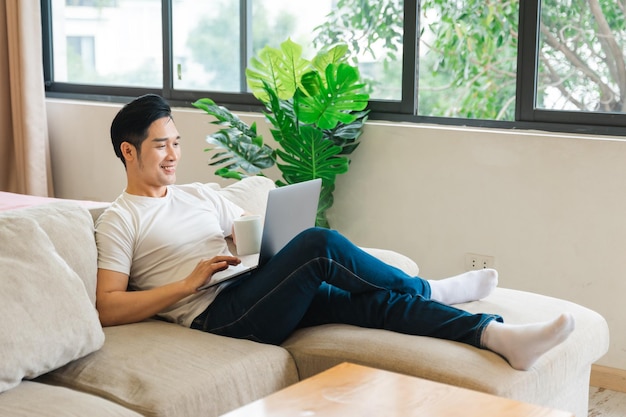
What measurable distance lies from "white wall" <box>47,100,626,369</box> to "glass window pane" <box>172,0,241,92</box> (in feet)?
1.43

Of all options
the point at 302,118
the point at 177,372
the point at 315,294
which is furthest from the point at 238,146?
the point at 177,372

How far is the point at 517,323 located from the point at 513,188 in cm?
99

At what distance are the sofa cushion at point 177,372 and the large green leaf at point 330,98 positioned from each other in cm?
131

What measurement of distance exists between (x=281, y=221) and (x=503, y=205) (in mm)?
1212

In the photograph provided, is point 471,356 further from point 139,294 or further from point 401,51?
point 401,51

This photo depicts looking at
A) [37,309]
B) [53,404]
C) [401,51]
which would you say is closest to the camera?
[53,404]

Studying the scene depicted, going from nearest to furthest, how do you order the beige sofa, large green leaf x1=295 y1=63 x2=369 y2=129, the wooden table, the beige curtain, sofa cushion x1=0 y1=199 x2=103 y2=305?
1. the wooden table
2. the beige sofa
3. sofa cushion x1=0 y1=199 x2=103 y2=305
4. large green leaf x1=295 y1=63 x2=369 y2=129
5. the beige curtain

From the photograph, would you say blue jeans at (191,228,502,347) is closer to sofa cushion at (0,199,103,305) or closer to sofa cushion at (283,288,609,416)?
sofa cushion at (283,288,609,416)

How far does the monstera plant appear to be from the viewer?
3.41m

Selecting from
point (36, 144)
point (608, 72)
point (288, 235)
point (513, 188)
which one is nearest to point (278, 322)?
point (288, 235)

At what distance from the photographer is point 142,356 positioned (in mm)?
2127

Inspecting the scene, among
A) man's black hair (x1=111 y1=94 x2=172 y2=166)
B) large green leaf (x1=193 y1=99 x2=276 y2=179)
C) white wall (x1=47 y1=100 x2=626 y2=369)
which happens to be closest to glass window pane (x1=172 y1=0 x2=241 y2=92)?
white wall (x1=47 y1=100 x2=626 y2=369)

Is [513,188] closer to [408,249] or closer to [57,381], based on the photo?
[408,249]

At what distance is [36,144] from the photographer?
4.52 metres
